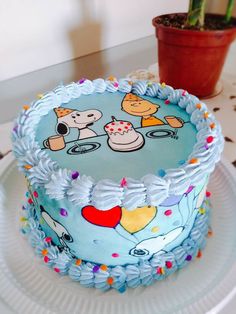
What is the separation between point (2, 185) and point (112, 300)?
49 cm

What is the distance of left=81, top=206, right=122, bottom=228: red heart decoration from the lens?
68 cm

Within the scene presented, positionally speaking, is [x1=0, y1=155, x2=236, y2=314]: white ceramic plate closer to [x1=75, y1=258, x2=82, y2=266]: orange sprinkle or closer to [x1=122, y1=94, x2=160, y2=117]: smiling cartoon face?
[x1=75, y1=258, x2=82, y2=266]: orange sprinkle

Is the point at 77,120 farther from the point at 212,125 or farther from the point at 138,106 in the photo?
the point at 212,125

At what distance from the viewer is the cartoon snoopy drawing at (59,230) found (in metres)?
0.76

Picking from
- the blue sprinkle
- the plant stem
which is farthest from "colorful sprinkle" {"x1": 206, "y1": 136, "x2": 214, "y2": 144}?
the plant stem

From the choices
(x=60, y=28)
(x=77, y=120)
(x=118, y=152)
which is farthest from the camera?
(x=60, y=28)

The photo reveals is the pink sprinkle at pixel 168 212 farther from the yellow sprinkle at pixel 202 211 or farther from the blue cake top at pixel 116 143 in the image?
the yellow sprinkle at pixel 202 211

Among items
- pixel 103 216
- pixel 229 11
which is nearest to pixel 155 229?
pixel 103 216

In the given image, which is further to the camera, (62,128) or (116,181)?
(62,128)

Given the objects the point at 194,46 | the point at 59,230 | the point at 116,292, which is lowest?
the point at 116,292

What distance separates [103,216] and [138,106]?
0.37 metres

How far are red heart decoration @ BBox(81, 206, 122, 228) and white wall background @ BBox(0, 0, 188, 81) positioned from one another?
1095 mm

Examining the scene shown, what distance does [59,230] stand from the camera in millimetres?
777

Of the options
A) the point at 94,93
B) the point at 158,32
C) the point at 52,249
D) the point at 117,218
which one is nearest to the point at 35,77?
the point at 158,32
